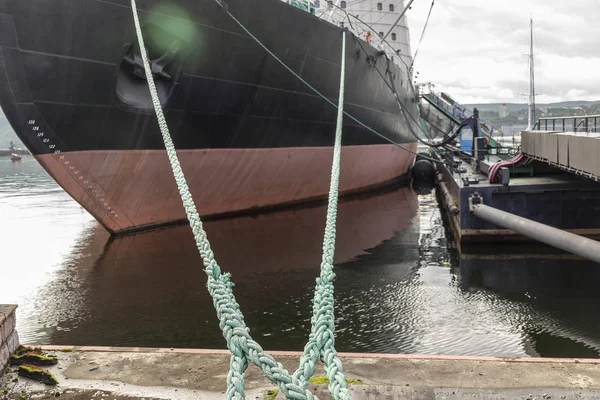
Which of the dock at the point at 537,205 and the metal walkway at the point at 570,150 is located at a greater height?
the metal walkway at the point at 570,150

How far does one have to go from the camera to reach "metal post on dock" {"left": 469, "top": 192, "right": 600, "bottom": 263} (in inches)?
272

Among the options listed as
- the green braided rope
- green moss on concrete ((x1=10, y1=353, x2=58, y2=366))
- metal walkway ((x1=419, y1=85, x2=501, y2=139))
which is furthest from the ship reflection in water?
metal walkway ((x1=419, y1=85, x2=501, y2=139))

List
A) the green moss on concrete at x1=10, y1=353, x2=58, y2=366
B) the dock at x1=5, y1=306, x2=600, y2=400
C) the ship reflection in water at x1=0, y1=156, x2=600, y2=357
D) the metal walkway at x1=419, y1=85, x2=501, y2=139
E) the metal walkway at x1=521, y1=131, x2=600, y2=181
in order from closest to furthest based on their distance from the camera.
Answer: the dock at x1=5, y1=306, x2=600, y2=400
the green moss on concrete at x1=10, y1=353, x2=58, y2=366
the ship reflection in water at x1=0, y1=156, x2=600, y2=357
the metal walkway at x1=521, y1=131, x2=600, y2=181
the metal walkway at x1=419, y1=85, x2=501, y2=139

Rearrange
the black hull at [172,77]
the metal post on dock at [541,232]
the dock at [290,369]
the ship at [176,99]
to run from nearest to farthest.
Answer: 1. the dock at [290,369]
2. the metal post on dock at [541,232]
3. the black hull at [172,77]
4. the ship at [176,99]

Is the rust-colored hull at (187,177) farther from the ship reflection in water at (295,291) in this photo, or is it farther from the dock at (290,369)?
the dock at (290,369)

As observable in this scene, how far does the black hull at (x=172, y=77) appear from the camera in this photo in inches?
374

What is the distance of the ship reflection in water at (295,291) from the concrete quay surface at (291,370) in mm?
1886

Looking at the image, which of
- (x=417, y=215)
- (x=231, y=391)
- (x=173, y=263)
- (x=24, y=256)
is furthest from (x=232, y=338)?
(x=417, y=215)

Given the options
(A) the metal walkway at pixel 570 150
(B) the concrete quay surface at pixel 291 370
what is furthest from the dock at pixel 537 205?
(B) the concrete quay surface at pixel 291 370

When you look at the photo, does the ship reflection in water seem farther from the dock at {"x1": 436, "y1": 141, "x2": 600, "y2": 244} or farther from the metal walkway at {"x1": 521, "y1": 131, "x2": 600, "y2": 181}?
the metal walkway at {"x1": 521, "y1": 131, "x2": 600, "y2": 181}

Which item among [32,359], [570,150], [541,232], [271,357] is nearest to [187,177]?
[541,232]

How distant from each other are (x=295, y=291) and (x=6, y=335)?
483cm

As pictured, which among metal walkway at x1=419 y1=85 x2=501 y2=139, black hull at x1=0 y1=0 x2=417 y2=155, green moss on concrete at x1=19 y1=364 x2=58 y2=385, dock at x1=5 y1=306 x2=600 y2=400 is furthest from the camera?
metal walkway at x1=419 y1=85 x2=501 y2=139

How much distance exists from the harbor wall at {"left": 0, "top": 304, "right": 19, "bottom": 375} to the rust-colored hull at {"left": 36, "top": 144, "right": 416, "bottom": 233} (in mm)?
6339
